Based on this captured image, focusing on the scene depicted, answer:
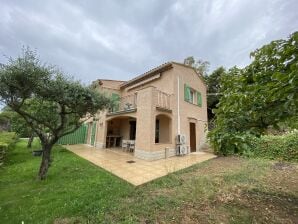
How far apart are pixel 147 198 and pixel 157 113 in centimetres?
595

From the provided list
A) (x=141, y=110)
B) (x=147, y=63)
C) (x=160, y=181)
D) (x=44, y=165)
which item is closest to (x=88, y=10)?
(x=141, y=110)

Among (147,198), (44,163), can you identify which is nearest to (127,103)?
(44,163)

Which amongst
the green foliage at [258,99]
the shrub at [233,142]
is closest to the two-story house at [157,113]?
the green foliage at [258,99]

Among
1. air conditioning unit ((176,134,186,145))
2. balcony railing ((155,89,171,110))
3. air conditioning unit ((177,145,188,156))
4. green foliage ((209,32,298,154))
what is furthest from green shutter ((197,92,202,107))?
green foliage ((209,32,298,154))

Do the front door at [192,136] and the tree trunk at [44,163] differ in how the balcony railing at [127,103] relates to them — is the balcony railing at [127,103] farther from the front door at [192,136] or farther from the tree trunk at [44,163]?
the tree trunk at [44,163]

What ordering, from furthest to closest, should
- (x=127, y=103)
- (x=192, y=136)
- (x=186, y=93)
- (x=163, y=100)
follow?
(x=192, y=136) < (x=186, y=93) < (x=127, y=103) < (x=163, y=100)

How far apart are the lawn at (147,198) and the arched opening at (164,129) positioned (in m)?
4.62

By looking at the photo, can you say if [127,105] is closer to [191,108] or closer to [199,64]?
[191,108]

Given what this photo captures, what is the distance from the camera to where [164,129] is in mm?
11234

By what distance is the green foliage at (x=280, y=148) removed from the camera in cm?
959

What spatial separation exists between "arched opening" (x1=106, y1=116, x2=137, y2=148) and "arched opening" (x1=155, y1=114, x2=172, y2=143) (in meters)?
2.92

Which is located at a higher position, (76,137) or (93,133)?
(93,133)

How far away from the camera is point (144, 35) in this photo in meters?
12.3

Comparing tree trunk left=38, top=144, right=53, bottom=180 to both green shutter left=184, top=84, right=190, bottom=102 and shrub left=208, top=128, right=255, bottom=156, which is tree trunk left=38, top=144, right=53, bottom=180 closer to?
shrub left=208, top=128, right=255, bottom=156
